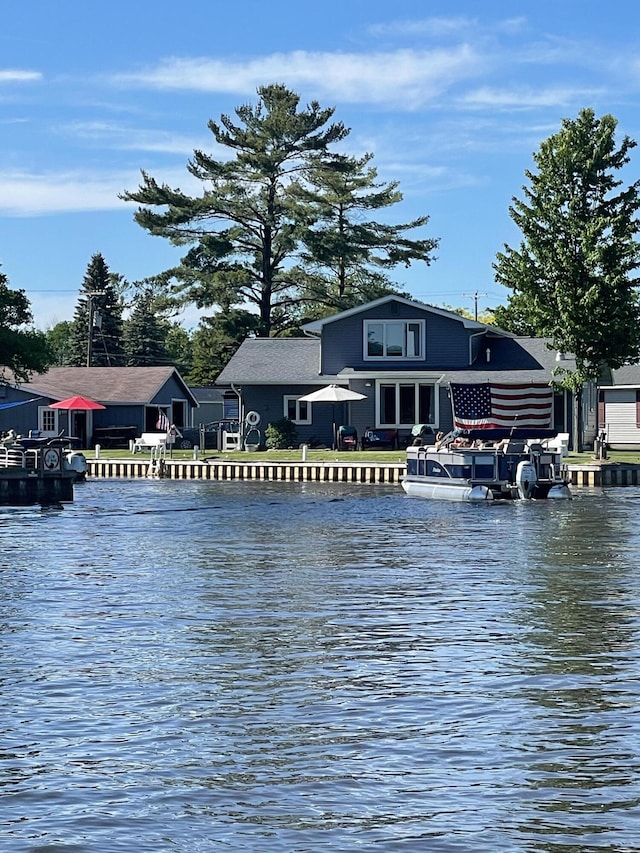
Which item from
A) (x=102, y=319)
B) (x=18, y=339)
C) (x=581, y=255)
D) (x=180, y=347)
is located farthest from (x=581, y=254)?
(x=180, y=347)

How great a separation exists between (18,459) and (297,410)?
72.6ft

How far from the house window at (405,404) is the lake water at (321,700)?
3143 cm

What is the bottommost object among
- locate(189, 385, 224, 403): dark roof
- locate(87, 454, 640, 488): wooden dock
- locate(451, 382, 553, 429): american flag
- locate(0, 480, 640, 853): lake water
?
locate(0, 480, 640, 853): lake water

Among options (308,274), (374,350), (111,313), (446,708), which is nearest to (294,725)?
(446,708)

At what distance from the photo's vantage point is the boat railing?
4384cm

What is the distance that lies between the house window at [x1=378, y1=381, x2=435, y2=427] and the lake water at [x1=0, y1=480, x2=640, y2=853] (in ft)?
103

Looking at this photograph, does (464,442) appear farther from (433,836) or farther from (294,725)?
(433,836)

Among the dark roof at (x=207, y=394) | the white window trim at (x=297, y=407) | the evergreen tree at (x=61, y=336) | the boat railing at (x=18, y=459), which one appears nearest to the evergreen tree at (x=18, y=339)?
the boat railing at (x=18, y=459)

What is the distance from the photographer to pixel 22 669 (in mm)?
17078

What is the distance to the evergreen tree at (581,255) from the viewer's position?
5528cm

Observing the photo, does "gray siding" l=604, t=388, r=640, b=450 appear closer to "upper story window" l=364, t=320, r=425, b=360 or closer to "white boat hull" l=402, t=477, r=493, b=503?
"upper story window" l=364, t=320, r=425, b=360

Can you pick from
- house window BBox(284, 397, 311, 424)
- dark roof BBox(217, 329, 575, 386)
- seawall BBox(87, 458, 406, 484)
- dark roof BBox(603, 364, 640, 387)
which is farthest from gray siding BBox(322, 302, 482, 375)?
dark roof BBox(603, 364, 640, 387)

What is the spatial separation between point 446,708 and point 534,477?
95.5 ft

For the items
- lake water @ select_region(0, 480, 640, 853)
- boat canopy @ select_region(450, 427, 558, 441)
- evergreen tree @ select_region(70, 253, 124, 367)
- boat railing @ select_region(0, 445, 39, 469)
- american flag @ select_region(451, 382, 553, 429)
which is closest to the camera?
lake water @ select_region(0, 480, 640, 853)
